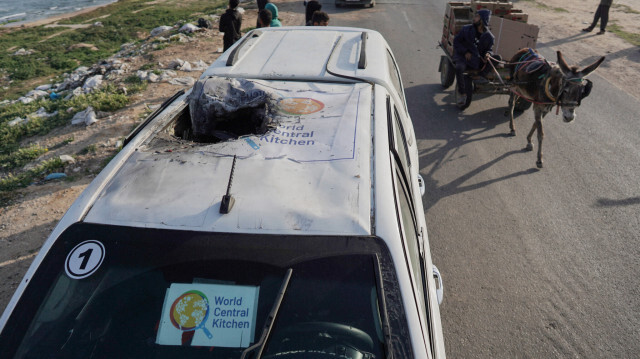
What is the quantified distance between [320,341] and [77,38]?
21.4m

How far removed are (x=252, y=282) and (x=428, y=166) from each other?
462cm

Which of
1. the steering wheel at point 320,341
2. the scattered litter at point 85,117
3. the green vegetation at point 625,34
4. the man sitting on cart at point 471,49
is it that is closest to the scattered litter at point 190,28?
the scattered litter at point 85,117

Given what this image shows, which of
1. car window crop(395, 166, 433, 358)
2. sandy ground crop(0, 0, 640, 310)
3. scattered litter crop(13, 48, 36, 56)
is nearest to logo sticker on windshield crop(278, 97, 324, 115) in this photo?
car window crop(395, 166, 433, 358)

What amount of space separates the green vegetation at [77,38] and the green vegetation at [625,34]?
51.4ft

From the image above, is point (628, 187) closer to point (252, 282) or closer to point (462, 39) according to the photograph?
point (462, 39)

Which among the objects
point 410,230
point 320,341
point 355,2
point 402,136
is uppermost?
point 355,2

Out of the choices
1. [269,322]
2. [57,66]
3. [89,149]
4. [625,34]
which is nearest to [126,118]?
[89,149]

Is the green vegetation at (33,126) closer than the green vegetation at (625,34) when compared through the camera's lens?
Yes

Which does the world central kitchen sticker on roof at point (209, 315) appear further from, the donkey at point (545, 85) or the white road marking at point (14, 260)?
the donkey at point (545, 85)

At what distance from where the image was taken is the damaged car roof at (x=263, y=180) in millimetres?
2023

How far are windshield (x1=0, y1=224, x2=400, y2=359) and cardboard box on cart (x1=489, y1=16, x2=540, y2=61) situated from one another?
7453 mm

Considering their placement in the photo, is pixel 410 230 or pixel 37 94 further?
pixel 37 94

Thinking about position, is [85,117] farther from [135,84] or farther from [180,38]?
[180,38]

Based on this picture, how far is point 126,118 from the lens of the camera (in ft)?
23.8
